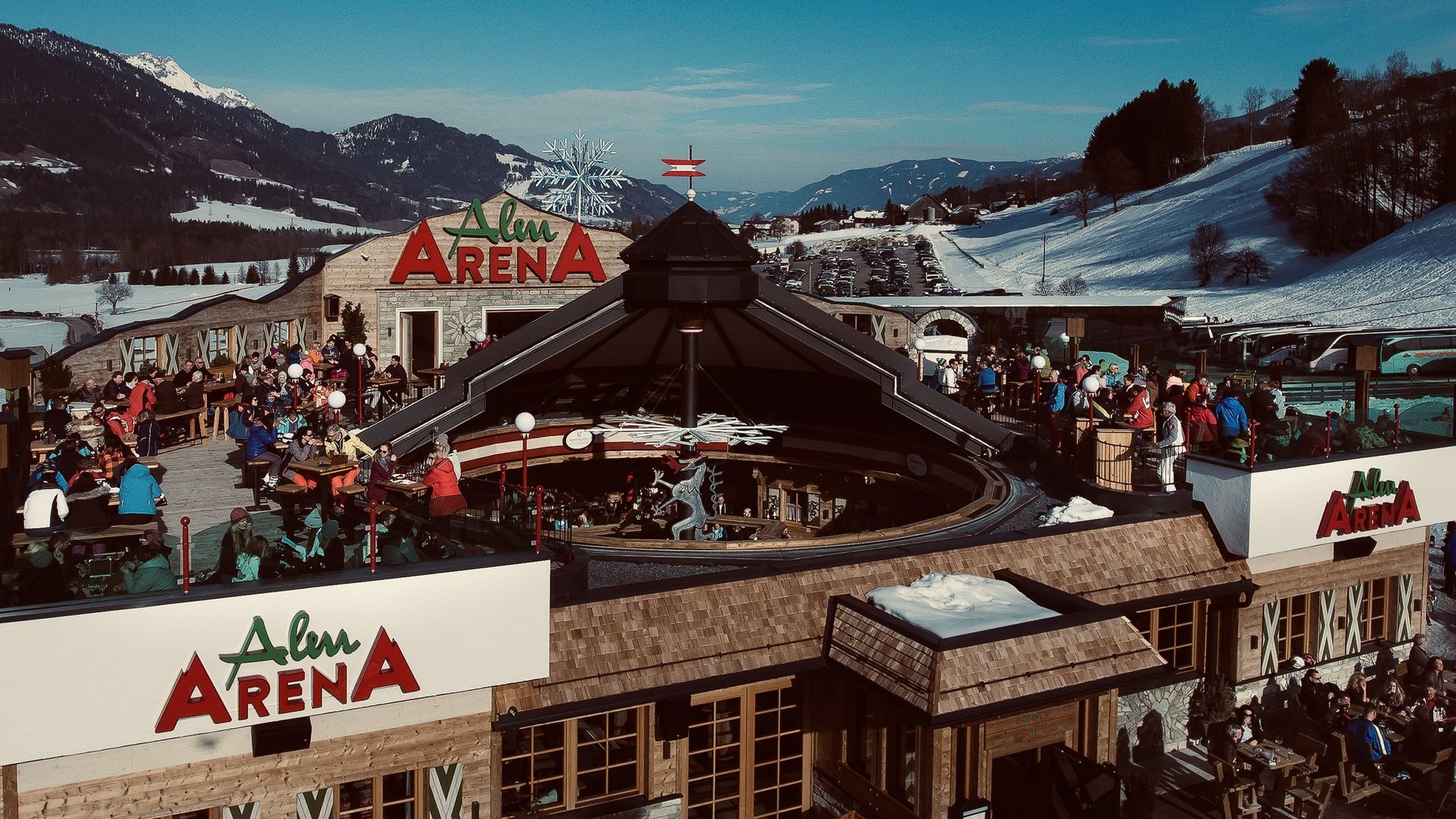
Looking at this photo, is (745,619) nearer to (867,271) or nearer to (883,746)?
(883,746)

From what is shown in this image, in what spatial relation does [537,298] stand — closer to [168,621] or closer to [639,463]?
[639,463]

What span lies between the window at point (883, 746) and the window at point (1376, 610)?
1094 centimetres

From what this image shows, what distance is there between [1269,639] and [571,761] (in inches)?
470

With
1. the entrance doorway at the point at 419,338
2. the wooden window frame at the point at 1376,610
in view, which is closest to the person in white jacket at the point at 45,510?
the wooden window frame at the point at 1376,610

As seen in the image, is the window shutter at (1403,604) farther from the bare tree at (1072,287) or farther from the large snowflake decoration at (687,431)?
the bare tree at (1072,287)

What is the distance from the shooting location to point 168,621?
1204 centimetres

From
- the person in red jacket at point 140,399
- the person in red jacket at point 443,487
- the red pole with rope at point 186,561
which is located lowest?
the red pole with rope at point 186,561

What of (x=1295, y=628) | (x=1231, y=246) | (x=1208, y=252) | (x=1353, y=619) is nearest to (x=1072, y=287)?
(x=1208, y=252)

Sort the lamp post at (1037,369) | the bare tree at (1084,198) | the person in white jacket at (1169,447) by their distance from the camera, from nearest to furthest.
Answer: the person in white jacket at (1169,447), the lamp post at (1037,369), the bare tree at (1084,198)

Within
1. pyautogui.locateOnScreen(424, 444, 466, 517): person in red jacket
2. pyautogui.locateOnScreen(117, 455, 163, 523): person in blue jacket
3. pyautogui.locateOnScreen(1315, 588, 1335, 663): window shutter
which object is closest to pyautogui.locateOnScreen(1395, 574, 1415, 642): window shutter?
pyautogui.locateOnScreen(1315, 588, 1335, 663): window shutter

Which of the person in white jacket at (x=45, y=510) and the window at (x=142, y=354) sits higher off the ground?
the window at (x=142, y=354)

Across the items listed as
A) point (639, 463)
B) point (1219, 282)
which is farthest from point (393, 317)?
point (1219, 282)

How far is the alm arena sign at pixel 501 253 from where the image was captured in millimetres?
37719

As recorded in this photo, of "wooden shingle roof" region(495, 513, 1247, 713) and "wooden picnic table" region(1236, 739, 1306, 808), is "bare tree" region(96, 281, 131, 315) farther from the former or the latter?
"wooden picnic table" region(1236, 739, 1306, 808)
